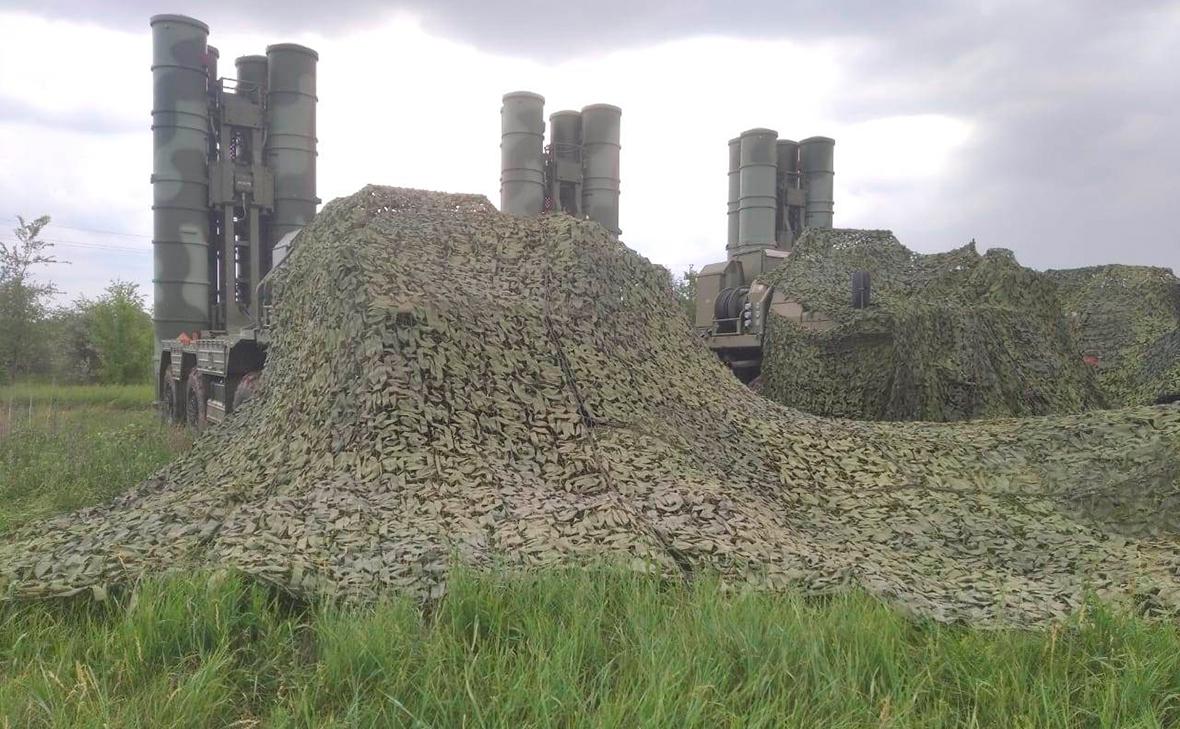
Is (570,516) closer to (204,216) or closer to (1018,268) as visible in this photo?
(1018,268)

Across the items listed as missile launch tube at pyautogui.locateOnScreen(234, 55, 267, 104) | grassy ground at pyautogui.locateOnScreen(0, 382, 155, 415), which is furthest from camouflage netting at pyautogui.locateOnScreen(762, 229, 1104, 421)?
grassy ground at pyautogui.locateOnScreen(0, 382, 155, 415)

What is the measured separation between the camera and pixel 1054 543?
4.61m

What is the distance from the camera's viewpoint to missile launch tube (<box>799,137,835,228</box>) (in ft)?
66.9

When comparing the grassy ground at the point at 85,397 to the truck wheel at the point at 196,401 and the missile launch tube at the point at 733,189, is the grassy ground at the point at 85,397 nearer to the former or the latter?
the truck wheel at the point at 196,401

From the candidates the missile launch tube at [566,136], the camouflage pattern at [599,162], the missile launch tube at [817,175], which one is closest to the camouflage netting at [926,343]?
the camouflage pattern at [599,162]

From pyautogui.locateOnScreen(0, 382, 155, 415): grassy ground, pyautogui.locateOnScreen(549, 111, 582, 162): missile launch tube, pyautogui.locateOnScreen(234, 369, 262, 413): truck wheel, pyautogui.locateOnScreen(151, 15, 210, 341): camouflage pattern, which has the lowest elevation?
pyautogui.locateOnScreen(0, 382, 155, 415): grassy ground

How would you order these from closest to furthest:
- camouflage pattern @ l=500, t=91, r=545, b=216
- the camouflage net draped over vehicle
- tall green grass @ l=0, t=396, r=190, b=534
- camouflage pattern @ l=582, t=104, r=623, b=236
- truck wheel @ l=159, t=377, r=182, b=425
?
the camouflage net draped over vehicle, tall green grass @ l=0, t=396, r=190, b=534, truck wheel @ l=159, t=377, r=182, b=425, camouflage pattern @ l=500, t=91, r=545, b=216, camouflage pattern @ l=582, t=104, r=623, b=236

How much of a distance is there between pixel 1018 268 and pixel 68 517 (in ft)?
27.2

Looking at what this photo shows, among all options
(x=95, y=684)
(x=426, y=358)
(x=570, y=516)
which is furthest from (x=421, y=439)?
(x=95, y=684)

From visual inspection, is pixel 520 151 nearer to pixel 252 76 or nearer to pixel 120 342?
pixel 252 76

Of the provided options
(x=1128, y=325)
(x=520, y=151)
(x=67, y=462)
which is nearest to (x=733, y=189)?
(x=520, y=151)

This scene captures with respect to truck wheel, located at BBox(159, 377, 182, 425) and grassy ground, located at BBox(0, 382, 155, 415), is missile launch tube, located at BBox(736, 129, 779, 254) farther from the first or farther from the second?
grassy ground, located at BBox(0, 382, 155, 415)

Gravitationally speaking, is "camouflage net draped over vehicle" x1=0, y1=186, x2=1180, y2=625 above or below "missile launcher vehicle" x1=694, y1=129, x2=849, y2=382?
below

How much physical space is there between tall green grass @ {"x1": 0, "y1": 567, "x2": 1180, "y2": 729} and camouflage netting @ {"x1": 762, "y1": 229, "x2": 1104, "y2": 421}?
498 centimetres
